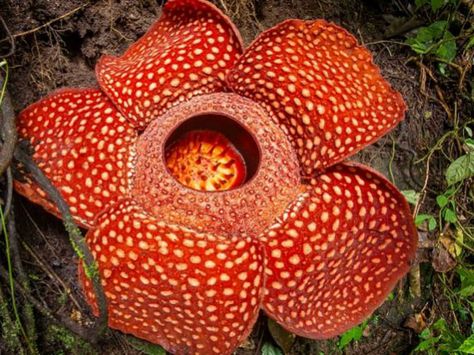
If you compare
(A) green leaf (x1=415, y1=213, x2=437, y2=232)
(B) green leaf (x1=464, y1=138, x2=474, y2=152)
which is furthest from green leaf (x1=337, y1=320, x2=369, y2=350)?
(B) green leaf (x1=464, y1=138, x2=474, y2=152)

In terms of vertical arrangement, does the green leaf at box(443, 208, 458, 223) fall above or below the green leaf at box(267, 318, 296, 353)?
below

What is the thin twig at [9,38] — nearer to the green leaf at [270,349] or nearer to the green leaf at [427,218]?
the green leaf at [270,349]

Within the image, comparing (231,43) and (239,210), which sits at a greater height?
(231,43)

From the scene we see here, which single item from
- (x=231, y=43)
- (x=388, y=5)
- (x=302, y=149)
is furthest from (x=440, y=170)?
(x=231, y=43)

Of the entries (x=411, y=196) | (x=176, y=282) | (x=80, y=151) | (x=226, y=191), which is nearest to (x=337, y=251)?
(x=226, y=191)

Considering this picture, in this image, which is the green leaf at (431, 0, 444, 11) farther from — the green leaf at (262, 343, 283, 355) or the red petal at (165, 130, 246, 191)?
the green leaf at (262, 343, 283, 355)

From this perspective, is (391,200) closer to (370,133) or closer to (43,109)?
(370,133)

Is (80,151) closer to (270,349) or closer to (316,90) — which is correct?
(316,90)
